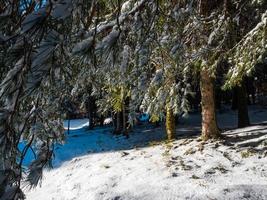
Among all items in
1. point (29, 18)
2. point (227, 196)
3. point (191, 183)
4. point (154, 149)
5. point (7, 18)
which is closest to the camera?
point (29, 18)

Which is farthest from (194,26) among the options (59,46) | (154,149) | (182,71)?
(154,149)

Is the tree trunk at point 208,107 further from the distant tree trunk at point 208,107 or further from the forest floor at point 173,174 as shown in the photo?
the forest floor at point 173,174

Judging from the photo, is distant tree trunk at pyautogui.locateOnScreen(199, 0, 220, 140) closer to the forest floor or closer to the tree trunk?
the tree trunk

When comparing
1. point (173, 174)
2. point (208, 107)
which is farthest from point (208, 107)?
point (173, 174)

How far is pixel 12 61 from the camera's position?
158 cm

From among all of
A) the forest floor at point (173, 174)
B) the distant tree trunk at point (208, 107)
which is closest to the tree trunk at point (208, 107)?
the distant tree trunk at point (208, 107)

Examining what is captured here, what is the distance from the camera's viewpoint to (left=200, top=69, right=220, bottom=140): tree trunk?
1070 cm

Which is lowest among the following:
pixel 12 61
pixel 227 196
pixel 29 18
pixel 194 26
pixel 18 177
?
pixel 227 196

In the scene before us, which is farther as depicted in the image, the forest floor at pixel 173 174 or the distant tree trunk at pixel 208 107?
the distant tree trunk at pixel 208 107

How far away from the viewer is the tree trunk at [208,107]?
10703 millimetres

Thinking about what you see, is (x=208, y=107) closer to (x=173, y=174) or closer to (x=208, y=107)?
(x=208, y=107)

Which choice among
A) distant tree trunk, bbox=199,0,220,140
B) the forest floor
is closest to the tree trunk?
distant tree trunk, bbox=199,0,220,140

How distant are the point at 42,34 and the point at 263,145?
28.1 feet

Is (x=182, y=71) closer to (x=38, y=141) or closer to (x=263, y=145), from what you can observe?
(x=263, y=145)
